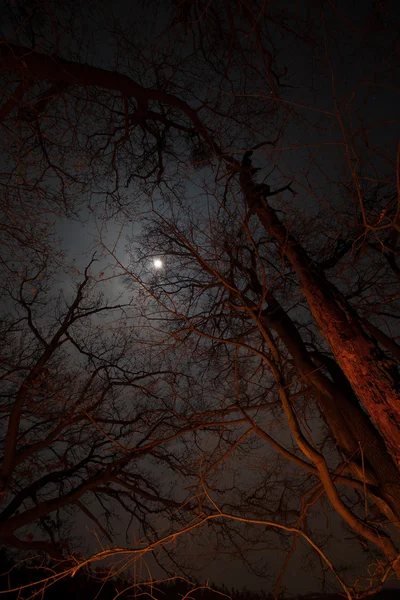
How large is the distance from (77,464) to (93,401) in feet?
5.30

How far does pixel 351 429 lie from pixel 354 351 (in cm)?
81

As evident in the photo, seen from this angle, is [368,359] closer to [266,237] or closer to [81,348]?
[266,237]

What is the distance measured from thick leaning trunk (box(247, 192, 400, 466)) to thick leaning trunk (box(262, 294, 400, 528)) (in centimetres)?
25

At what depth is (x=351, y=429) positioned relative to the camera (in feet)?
10.6

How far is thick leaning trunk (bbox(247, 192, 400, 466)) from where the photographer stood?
2.64m

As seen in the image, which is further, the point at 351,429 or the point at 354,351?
the point at 351,429

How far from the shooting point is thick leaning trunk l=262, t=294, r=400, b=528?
106 inches

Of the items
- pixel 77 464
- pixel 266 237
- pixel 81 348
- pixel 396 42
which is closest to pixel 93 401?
pixel 81 348

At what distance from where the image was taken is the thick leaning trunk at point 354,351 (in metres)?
2.64

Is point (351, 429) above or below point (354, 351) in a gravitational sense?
below

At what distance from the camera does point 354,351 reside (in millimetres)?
2996

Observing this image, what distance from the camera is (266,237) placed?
195 inches

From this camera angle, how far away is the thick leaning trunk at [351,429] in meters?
2.70

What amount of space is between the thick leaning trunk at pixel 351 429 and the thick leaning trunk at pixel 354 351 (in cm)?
25
